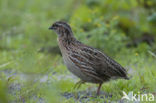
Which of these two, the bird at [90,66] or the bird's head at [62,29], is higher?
the bird's head at [62,29]

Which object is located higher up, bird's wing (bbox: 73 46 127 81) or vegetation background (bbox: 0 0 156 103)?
vegetation background (bbox: 0 0 156 103)

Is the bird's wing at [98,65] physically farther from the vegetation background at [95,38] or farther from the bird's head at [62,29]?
the bird's head at [62,29]

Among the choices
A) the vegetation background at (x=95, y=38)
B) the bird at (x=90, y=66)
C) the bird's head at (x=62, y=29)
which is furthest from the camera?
the vegetation background at (x=95, y=38)

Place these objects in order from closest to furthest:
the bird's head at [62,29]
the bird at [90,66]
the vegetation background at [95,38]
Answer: the bird at [90,66] < the bird's head at [62,29] < the vegetation background at [95,38]

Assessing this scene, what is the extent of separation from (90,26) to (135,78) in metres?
4.01

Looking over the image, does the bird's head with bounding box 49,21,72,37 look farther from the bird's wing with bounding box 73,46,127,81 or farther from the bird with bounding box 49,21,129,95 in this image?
the bird's wing with bounding box 73,46,127,81

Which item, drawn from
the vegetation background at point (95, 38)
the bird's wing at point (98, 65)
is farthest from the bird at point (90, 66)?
the vegetation background at point (95, 38)

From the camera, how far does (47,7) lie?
48.9 feet

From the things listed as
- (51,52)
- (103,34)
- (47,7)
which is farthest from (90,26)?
(47,7)

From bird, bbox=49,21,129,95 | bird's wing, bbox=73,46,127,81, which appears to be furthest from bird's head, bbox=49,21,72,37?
bird's wing, bbox=73,46,127,81

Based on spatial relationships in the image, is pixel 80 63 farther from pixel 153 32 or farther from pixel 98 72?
pixel 153 32

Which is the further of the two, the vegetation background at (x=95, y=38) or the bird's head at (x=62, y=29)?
the vegetation background at (x=95, y=38)

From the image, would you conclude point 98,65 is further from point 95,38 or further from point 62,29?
point 95,38

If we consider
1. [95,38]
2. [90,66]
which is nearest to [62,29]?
[90,66]
